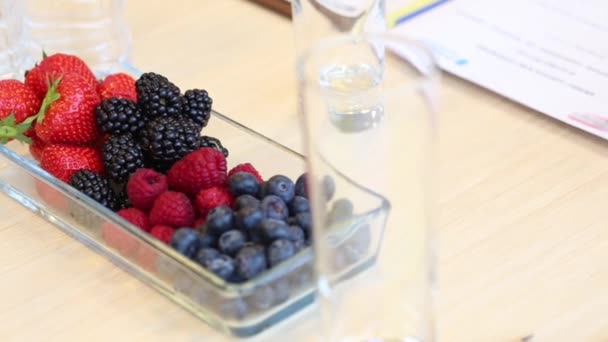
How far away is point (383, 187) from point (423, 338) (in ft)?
0.32

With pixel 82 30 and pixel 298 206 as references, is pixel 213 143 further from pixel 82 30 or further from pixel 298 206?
pixel 82 30

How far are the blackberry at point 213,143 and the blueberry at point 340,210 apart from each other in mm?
187

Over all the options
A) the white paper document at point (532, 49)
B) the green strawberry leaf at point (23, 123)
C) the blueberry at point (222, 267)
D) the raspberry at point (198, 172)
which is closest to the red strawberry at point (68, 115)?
the green strawberry leaf at point (23, 123)

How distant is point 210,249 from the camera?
728 mm

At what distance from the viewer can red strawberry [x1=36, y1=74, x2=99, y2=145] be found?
2.82 feet

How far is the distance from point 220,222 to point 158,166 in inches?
4.8

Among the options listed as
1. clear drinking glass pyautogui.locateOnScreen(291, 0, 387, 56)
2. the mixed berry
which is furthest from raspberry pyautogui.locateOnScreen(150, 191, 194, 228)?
clear drinking glass pyautogui.locateOnScreen(291, 0, 387, 56)

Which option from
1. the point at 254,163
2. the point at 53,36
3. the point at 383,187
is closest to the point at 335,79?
the point at 254,163

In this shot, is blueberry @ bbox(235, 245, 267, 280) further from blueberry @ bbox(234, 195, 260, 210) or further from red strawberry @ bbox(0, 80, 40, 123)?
red strawberry @ bbox(0, 80, 40, 123)

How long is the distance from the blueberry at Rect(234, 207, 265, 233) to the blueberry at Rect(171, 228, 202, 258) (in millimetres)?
29

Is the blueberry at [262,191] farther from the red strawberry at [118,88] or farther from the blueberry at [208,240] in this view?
the red strawberry at [118,88]

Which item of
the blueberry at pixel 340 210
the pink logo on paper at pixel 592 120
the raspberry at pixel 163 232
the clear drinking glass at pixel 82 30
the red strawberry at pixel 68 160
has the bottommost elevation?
the clear drinking glass at pixel 82 30

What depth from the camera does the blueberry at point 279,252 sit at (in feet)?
2.34

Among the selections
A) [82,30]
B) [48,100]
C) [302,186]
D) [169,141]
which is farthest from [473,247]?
[82,30]
